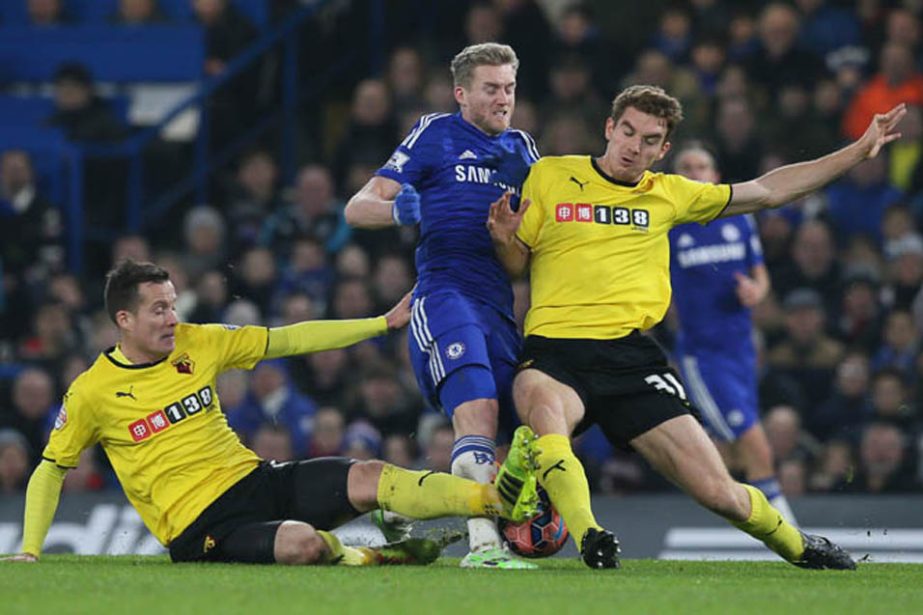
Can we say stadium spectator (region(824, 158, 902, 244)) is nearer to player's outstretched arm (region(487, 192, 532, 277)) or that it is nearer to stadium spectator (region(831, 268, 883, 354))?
stadium spectator (region(831, 268, 883, 354))

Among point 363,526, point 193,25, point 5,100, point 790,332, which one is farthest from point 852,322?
point 5,100

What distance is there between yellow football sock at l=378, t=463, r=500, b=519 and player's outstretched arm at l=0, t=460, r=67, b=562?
4.73 ft

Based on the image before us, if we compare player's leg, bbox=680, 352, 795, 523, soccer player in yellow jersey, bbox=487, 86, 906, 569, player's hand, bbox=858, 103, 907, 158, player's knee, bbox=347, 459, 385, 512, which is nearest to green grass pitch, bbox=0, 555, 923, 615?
player's knee, bbox=347, 459, 385, 512

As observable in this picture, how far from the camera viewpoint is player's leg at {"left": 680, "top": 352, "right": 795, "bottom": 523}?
1188cm

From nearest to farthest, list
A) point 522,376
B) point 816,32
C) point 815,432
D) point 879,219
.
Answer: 1. point 522,376
2. point 815,432
3. point 879,219
4. point 816,32

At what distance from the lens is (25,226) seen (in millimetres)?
15336

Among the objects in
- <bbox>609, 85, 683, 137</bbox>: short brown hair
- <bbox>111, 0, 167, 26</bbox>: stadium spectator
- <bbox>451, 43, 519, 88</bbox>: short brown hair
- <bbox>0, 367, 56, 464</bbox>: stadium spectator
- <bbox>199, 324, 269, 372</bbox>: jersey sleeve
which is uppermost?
<bbox>111, 0, 167, 26</bbox>: stadium spectator

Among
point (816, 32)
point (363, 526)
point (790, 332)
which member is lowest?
point (363, 526)

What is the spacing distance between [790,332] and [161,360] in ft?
19.4

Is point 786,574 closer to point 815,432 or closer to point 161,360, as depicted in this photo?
point 161,360

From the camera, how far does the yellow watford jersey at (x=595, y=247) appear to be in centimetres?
859

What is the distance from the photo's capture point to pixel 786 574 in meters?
8.68

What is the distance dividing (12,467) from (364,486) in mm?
5324

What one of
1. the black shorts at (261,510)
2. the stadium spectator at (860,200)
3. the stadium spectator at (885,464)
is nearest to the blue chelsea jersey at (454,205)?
the black shorts at (261,510)
